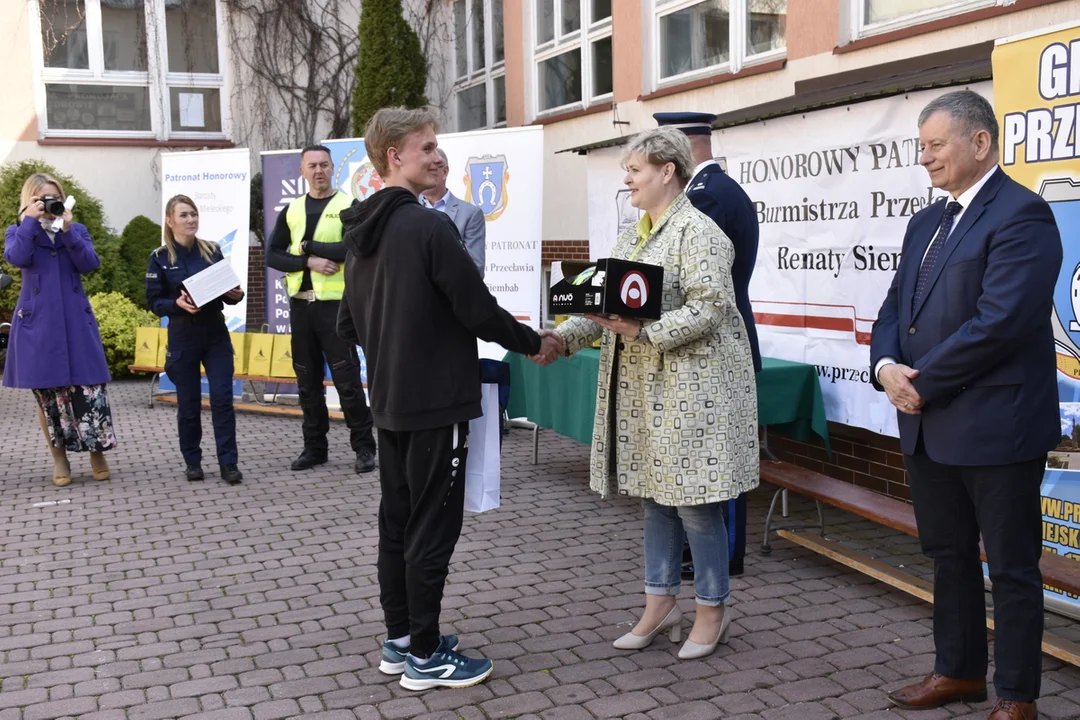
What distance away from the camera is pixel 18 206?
12.7 meters

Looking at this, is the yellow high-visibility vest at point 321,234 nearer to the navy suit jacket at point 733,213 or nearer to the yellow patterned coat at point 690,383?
the navy suit jacket at point 733,213

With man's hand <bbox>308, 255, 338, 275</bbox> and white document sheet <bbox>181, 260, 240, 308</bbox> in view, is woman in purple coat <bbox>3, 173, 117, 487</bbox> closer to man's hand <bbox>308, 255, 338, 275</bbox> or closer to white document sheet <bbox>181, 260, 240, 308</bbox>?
white document sheet <bbox>181, 260, 240, 308</bbox>

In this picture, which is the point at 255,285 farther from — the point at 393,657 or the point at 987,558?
the point at 987,558

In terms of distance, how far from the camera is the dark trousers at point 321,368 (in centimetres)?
726

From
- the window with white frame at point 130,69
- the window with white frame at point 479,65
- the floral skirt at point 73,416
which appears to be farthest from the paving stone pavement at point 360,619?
the window with white frame at point 130,69

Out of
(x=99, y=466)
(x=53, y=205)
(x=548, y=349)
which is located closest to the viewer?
(x=548, y=349)

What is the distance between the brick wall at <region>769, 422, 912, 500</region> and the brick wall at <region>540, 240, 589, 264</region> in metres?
4.70

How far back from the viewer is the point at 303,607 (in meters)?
4.73

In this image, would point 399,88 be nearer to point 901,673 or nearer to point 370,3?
point 370,3

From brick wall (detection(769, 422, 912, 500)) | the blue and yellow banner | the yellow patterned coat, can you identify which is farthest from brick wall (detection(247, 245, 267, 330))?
the blue and yellow banner

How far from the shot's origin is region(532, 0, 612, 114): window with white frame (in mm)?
10844

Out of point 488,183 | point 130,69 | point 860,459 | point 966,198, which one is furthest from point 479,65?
point 966,198

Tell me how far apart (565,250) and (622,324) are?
7.94 meters

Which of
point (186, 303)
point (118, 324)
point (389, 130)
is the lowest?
point (118, 324)
